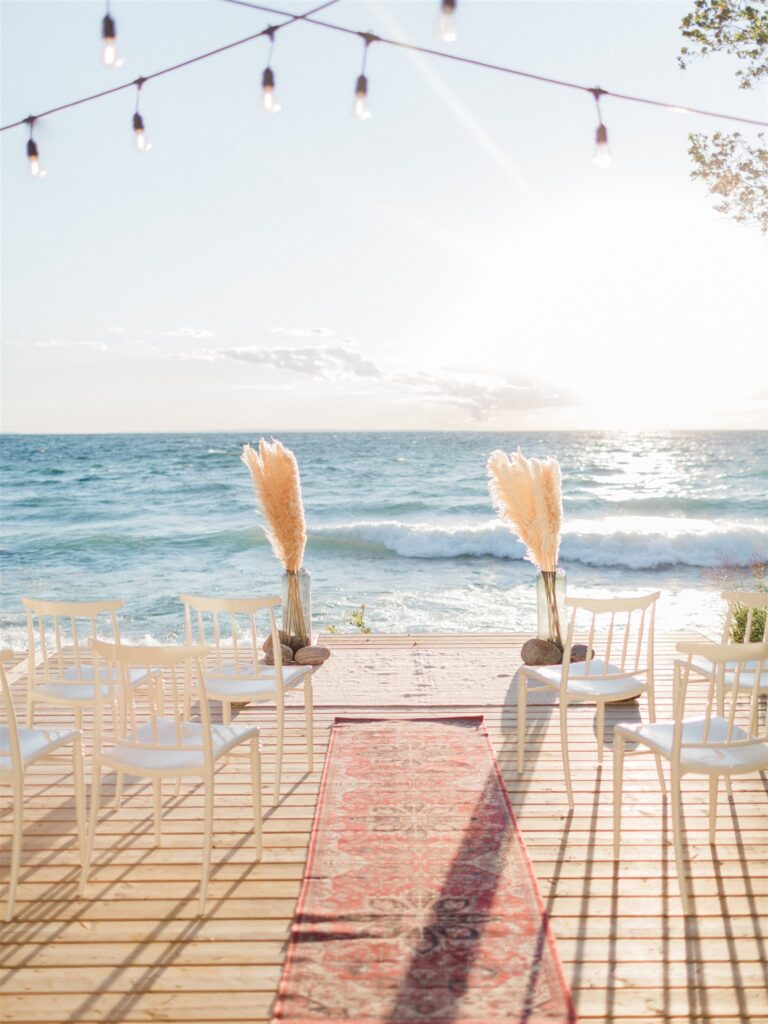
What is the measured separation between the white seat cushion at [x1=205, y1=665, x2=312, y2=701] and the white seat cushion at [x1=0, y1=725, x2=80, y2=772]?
0.80 metres

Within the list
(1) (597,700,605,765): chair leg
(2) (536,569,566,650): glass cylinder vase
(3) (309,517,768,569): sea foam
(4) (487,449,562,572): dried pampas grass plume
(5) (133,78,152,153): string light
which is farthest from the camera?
(3) (309,517,768,569): sea foam

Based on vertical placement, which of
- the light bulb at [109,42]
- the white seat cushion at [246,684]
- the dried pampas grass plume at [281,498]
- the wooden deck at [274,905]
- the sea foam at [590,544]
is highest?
the light bulb at [109,42]

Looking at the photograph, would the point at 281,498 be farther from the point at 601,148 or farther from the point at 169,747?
the point at 601,148

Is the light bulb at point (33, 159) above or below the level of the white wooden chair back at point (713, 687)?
above

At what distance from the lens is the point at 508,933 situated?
259 cm

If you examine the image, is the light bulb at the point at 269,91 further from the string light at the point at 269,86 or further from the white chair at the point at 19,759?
the white chair at the point at 19,759

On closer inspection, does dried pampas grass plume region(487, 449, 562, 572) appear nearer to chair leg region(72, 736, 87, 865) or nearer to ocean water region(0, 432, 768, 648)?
chair leg region(72, 736, 87, 865)

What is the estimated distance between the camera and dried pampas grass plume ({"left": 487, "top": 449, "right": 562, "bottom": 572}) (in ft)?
17.8

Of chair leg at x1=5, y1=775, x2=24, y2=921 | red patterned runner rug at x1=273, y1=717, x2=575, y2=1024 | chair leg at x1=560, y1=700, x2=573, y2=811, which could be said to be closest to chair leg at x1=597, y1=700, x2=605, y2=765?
chair leg at x1=560, y1=700, x2=573, y2=811

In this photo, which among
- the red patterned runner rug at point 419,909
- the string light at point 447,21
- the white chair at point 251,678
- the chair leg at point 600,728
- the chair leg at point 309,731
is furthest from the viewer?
the chair leg at point 309,731

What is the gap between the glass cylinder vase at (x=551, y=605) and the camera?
5633 millimetres

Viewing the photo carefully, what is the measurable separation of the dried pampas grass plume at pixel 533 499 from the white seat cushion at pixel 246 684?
199 cm

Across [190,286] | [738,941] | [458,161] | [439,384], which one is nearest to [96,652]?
[738,941]

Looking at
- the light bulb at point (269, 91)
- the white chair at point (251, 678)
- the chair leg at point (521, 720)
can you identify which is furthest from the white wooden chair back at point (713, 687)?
the light bulb at point (269, 91)
